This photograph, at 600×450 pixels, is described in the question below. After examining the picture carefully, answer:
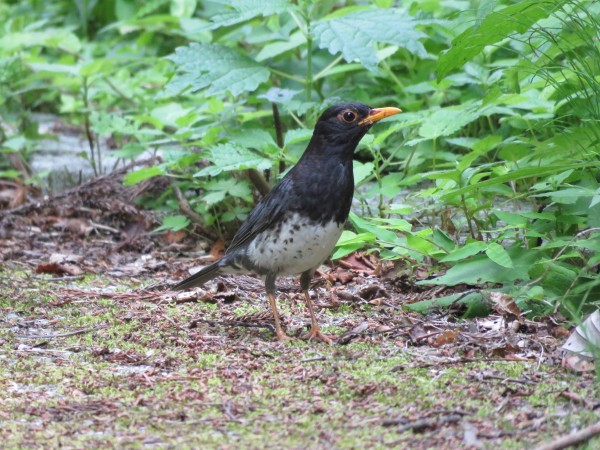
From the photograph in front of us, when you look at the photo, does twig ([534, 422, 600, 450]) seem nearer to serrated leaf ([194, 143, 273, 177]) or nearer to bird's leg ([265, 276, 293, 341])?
bird's leg ([265, 276, 293, 341])

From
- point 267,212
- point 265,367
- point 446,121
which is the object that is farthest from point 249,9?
point 265,367

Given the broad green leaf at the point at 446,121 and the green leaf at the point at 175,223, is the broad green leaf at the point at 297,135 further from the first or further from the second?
the green leaf at the point at 175,223

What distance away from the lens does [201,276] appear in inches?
204

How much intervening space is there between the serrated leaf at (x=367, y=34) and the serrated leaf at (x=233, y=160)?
87 centimetres

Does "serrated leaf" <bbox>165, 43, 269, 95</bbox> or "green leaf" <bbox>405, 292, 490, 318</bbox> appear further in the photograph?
"serrated leaf" <bbox>165, 43, 269, 95</bbox>

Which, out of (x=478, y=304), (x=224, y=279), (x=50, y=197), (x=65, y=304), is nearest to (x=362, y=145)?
(x=224, y=279)

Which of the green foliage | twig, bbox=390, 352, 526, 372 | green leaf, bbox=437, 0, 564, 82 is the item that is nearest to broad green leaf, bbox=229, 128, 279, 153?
the green foliage

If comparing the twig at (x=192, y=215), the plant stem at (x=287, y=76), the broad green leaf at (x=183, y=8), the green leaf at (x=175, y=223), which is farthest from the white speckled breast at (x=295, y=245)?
the broad green leaf at (x=183, y=8)

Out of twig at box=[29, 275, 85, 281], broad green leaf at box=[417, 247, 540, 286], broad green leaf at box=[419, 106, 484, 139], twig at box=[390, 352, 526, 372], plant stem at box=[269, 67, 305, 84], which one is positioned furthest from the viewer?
plant stem at box=[269, 67, 305, 84]

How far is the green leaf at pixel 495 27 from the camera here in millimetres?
4461

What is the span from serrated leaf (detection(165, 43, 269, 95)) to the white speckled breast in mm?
1736

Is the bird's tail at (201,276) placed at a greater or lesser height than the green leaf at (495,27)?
lesser

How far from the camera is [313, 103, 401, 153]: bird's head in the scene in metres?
4.89

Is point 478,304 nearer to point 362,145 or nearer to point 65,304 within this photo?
point 362,145
